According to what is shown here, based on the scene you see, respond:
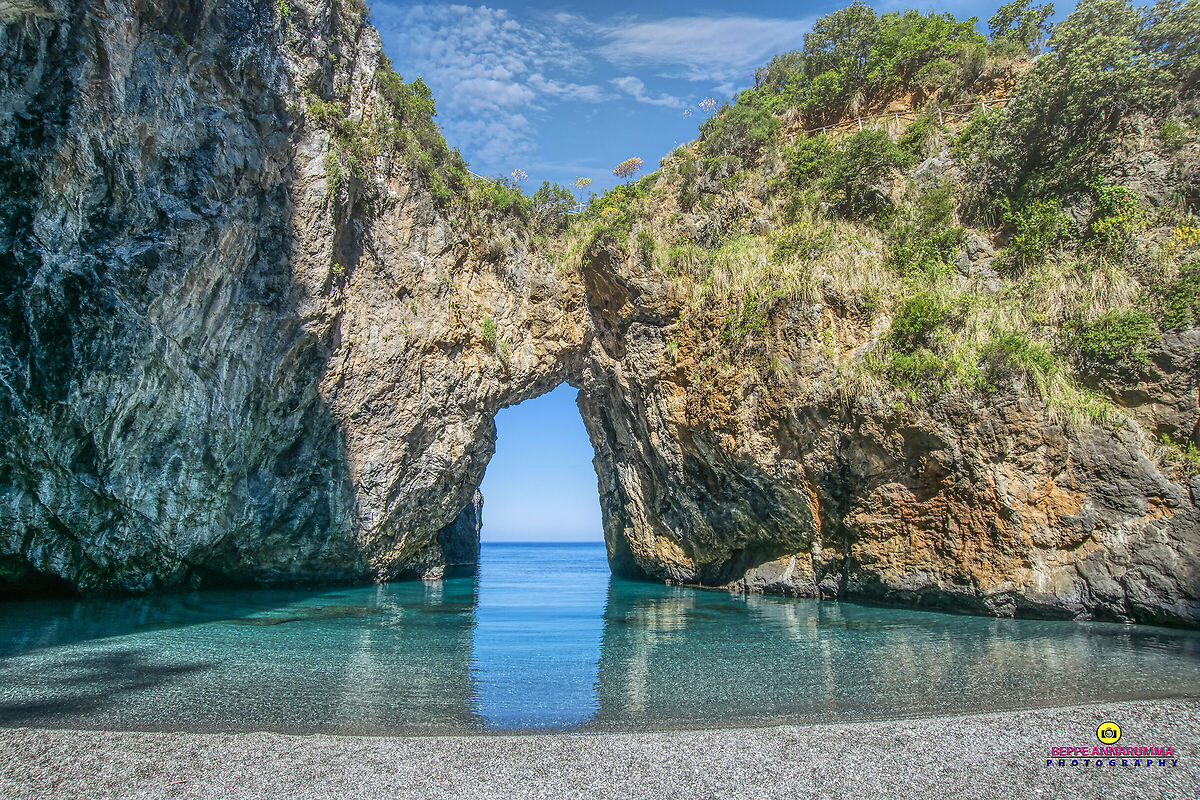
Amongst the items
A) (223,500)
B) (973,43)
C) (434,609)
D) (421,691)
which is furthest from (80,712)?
(973,43)

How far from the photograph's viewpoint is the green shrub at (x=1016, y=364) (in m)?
12.9

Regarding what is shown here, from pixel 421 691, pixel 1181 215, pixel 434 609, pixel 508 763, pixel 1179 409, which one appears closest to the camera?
pixel 508 763

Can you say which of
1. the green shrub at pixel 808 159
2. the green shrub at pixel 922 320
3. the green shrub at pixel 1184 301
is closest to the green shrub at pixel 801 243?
the green shrub at pixel 808 159

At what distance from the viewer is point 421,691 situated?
6.67 metres

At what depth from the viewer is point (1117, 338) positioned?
41.2ft

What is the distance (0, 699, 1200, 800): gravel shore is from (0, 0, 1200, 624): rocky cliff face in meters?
8.37

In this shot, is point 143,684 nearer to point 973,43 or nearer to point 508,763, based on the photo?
→ point 508,763

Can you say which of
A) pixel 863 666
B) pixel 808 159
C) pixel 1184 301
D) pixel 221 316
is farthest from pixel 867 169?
pixel 221 316

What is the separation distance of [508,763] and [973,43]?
969 inches

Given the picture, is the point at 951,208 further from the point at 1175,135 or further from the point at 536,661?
the point at 536,661

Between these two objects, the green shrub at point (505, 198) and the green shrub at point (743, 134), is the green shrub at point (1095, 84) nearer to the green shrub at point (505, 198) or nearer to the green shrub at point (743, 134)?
the green shrub at point (743, 134)

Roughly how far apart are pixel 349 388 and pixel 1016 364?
16546 millimetres

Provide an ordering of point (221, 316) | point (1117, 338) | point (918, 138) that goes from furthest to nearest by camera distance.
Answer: point (918, 138), point (221, 316), point (1117, 338)

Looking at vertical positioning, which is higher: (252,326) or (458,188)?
(458,188)
